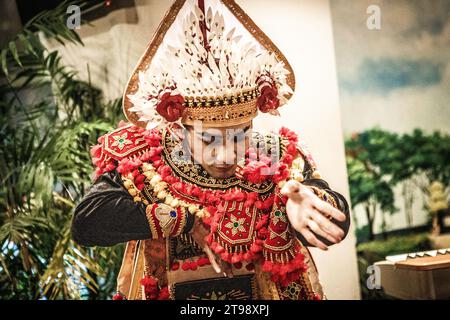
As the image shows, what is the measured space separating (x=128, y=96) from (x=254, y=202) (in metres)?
0.55

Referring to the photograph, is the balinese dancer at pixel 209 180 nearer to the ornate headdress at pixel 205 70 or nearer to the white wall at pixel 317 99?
the ornate headdress at pixel 205 70

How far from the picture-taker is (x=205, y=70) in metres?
1.98

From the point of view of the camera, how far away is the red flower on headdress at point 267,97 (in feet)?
6.64

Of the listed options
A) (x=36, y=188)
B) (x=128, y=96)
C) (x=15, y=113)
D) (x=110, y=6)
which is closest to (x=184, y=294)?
(x=128, y=96)

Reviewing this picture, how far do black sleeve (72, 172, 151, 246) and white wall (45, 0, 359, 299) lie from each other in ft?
1.71

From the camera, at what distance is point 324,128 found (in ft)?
7.61

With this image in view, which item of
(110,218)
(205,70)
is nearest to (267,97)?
(205,70)

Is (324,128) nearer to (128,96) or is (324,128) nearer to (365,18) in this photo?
(365,18)

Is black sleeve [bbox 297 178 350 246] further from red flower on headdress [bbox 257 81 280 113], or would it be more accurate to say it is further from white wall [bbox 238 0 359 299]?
red flower on headdress [bbox 257 81 280 113]

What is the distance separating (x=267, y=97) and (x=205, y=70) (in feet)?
0.73

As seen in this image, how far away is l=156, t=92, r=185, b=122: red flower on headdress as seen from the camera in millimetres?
1991

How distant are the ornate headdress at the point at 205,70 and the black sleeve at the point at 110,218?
0.86ft

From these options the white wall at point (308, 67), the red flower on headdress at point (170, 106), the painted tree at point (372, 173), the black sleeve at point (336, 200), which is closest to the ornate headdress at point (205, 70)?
the red flower on headdress at point (170, 106)

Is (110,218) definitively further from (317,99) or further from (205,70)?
(317,99)
